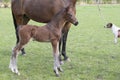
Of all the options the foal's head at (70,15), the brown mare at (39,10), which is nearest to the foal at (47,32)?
the foal's head at (70,15)

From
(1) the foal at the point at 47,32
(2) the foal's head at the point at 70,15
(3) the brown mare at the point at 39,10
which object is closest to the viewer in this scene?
(1) the foal at the point at 47,32

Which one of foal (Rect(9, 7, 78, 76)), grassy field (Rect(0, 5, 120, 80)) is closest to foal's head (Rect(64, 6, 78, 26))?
foal (Rect(9, 7, 78, 76))

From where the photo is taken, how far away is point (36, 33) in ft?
19.9

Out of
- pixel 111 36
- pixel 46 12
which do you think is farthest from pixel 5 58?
pixel 111 36

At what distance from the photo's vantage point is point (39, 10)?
7.70m

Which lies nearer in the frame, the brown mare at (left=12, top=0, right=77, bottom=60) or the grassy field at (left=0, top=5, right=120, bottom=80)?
the grassy field at (left=0, top=5, right=120, bottom=80)

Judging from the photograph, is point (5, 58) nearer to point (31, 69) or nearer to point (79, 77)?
point (31, 69)

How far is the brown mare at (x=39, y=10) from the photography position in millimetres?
7293

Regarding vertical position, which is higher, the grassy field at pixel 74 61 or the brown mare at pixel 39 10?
the brown mare at pixel 39 10

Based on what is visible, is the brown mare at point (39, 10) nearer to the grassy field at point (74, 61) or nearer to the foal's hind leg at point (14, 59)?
the grassy field at point (74, 61)

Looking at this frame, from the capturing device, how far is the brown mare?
23.9 ft

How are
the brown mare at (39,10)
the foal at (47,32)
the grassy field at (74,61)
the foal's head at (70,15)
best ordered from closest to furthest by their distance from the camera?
1. the foal at (47,32)
2. the foal's head at (70,15)
3. the grassy field at (74,61)
4. the brown mare at (39,10)

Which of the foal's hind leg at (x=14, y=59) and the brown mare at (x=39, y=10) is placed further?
the brown mare at (x=39, y=10)

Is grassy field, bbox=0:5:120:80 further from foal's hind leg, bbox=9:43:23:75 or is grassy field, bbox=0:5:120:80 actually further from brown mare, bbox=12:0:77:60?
brown mare, bbox=12:0:77:60
